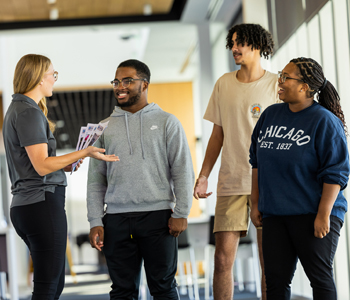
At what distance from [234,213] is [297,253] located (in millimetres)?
503

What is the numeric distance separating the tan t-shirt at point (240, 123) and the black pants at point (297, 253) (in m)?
0.40

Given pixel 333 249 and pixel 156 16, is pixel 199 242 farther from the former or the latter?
pixel 333 249

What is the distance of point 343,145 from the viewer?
2.01 meters

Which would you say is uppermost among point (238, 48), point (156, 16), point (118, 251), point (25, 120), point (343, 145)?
point (156, 16)

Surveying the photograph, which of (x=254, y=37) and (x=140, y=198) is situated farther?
(x=254, y=37)

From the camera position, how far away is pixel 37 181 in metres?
2.17

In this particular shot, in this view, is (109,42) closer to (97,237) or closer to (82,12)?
(82,12)

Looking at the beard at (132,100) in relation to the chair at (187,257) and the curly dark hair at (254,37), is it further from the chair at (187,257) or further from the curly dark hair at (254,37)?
the chair at (187,257)

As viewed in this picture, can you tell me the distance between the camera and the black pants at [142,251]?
231cm

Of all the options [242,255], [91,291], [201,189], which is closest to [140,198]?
[201,189]

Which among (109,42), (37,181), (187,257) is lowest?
(187,257)

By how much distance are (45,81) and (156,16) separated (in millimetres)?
4299

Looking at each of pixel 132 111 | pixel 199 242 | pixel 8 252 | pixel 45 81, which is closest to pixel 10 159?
pixel 45 81

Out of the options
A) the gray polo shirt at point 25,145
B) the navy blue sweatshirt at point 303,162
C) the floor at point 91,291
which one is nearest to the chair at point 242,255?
the floor at point 91,291
